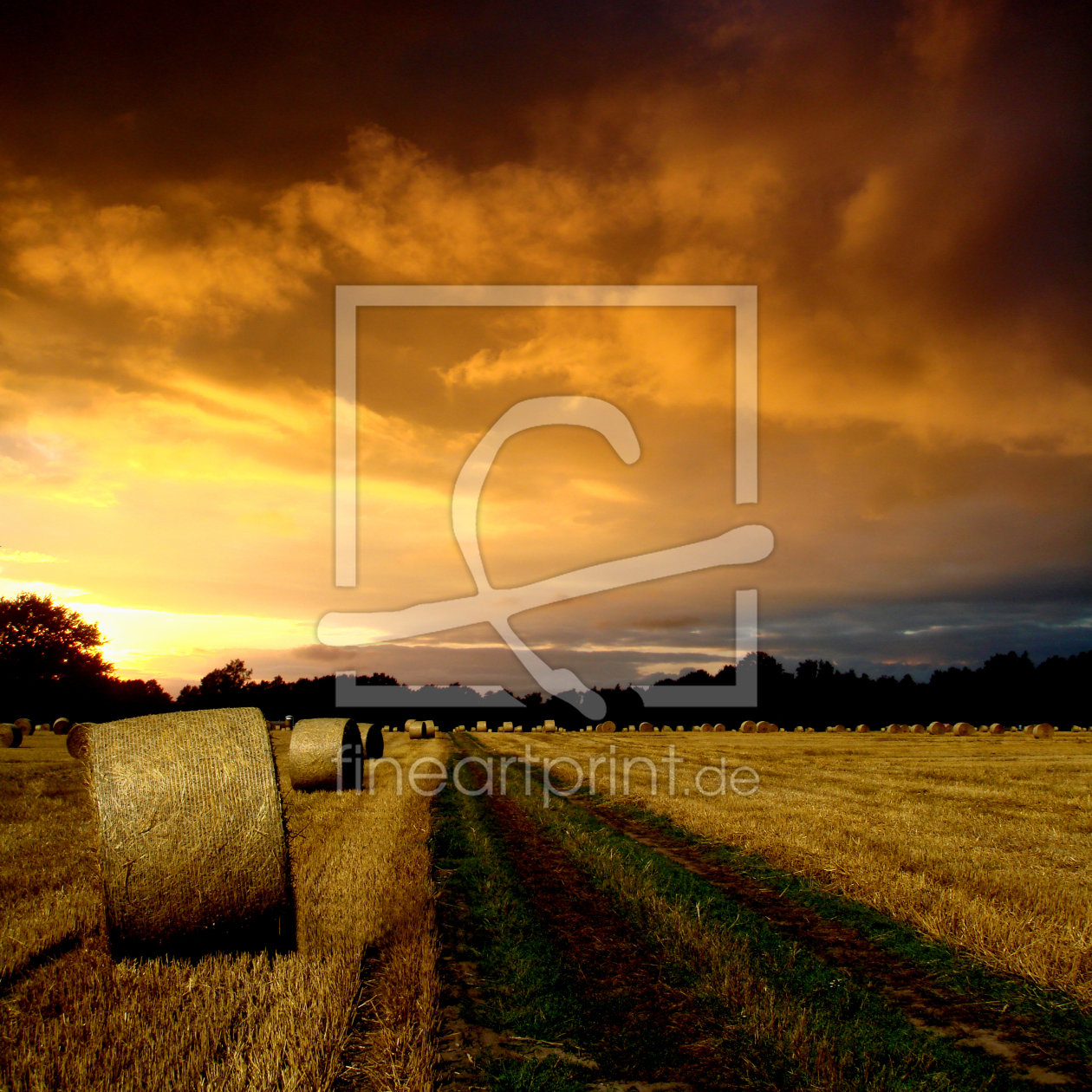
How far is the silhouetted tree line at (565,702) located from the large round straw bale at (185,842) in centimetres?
6812

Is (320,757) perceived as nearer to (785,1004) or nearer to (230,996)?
(230,996)

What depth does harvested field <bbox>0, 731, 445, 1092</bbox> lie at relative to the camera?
174 inches

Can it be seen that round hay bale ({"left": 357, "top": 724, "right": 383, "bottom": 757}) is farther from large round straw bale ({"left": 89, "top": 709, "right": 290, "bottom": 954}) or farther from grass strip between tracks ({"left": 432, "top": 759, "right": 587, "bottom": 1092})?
large round straw bale ({"left": 89, "top": 709, "right": 290, "bottom": 954})

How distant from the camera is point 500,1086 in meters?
4.41

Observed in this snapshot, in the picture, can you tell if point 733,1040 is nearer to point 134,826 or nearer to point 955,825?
point 134,826

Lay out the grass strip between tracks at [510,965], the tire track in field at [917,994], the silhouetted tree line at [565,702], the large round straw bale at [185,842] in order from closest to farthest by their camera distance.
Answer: the grass strip between tracks at [510,965] < the tire track in field at [917,994] < the large round straw bale at [185,842] < the silhouetted tree line at [565,702]

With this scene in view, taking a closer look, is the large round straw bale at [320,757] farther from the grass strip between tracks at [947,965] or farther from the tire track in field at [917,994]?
the tire track in field at [917,994]

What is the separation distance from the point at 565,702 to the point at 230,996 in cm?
8862

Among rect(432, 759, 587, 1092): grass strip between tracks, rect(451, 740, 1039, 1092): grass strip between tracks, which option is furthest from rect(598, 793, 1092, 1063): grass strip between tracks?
rect(432, 759, 587, 1092): grass strip between tracks

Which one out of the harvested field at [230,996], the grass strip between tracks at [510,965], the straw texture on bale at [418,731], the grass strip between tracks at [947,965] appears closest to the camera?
the harvested field at [230,996]

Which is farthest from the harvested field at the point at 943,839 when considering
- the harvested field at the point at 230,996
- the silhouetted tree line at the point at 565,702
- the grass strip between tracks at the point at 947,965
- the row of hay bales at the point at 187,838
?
the silhouetted tree line at the point at 565,702

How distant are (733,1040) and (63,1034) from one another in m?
4.24

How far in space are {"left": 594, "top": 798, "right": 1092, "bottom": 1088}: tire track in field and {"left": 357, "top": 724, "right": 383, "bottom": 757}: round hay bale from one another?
19.1 m

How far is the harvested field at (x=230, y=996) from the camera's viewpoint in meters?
4.42
